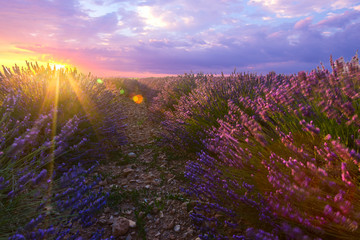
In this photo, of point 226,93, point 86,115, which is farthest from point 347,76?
point 86,115

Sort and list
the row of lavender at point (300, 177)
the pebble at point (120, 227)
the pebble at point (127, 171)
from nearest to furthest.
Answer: the row of lavender at point (300, 177)
the pebble at point (120, 227)
the pebble at point (127, 171)

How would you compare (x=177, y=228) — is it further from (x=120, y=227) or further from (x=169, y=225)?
(x=120, y=227)

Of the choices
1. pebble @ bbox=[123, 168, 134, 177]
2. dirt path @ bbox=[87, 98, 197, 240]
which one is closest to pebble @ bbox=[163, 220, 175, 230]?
dirt path @ bbox=[87, 98, 197, 240]

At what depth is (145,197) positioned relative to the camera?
8.73ft

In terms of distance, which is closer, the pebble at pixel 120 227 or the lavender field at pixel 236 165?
the lavender field at pixel 236 165

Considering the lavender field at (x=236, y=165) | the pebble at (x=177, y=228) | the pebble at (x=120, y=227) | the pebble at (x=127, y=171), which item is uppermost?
the lavender field at (x=236, y=165)

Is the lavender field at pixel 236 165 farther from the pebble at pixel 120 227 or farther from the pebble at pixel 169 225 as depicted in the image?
the pebble at pixel 169 225

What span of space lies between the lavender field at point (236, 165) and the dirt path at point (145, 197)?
18 centimetres

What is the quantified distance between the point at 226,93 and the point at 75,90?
2.55 meters

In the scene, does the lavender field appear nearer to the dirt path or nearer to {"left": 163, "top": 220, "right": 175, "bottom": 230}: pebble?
the dirt path

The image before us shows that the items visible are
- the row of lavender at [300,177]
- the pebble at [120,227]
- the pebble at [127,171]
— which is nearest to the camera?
the row of lavender at [300,177]

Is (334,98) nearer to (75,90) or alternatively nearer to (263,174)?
(263,174)

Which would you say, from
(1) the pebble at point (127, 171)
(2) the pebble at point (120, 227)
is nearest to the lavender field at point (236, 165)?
(2) the pebble at point (120, 227)

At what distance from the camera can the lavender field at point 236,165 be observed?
4.58 feet
